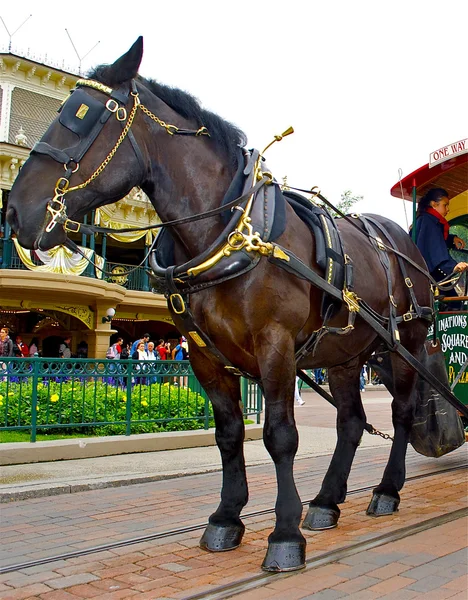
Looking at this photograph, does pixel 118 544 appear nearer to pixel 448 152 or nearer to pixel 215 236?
pixel 215 236

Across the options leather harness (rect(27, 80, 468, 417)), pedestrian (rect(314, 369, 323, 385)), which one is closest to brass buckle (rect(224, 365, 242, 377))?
leather harness (rect(27, 80, 468, 417))

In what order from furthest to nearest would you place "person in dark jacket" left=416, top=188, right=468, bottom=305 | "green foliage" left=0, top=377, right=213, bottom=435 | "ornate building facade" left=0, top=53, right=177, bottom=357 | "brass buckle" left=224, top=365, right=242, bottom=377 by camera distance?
"ornate building facade" left=0, top=53, right=177, bottom=357 → "green foliage" left=0, top=377, right=213, bottom=435 → "person in dark jacket" left=416, top=188, right=468, bottom=305 → "brass buckle" left=224, top=365, right=242, bottom=377

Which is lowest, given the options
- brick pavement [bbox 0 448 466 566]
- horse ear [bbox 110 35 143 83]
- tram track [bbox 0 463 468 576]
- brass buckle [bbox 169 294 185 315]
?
brick pavement [bbox 0 448 466 566]

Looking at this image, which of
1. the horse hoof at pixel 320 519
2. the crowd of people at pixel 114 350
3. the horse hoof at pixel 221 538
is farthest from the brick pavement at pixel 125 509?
the crowd of people at pixel 114 350

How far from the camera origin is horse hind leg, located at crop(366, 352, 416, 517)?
519 cm

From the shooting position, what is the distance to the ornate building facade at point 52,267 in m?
21.9

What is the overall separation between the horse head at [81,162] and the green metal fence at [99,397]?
493 cm

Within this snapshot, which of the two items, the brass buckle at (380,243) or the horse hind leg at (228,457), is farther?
the brass buckle at (380,243)

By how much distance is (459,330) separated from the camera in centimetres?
698

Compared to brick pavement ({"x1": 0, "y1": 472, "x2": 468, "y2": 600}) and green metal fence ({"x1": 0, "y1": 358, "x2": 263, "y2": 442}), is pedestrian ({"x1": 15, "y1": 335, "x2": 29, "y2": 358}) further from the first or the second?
brick pavement ({"x1": 0, "y1": 472, "x2": 468, "y2": 600})

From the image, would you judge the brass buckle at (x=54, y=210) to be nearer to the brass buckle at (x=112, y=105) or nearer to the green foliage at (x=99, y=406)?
the brass buckle at (x=112, y=105)

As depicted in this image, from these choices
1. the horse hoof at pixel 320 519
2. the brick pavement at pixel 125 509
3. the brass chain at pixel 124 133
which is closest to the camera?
the brass chain at pixel 124 133

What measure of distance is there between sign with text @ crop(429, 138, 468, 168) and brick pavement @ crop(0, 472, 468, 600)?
3432 mm

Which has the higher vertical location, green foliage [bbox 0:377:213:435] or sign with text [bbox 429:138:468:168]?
sign with text [bbox 429:138:468:168]
